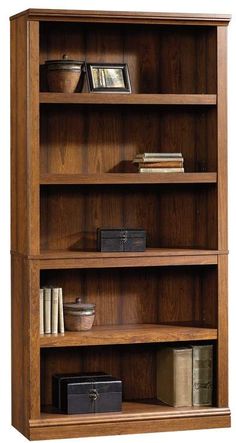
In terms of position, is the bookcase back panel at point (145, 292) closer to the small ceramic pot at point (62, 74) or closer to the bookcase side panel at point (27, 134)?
the bookcase side panel at point (27, 134)

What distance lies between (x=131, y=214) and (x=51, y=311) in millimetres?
798

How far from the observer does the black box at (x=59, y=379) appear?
6422 millimetres

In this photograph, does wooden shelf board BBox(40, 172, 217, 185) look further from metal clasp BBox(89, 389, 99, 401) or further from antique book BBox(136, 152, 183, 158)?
metal clasp BBox(89, 389, 99, 401)

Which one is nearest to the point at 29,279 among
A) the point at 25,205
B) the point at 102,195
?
the point at 25,205

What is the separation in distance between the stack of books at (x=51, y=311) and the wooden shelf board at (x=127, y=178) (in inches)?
23.3

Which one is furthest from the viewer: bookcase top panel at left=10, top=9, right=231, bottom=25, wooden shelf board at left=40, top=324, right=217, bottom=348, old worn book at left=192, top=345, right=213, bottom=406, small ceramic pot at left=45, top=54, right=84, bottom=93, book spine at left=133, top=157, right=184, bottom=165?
old worn book at left=192, top=345, right=213, bottom=406

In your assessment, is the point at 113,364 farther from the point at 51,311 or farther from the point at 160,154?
the point at 160,154

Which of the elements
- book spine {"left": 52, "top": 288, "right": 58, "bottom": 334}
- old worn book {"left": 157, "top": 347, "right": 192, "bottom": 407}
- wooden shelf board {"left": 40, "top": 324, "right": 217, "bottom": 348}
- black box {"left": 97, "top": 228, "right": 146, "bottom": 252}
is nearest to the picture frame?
black box {"left": 97, "top": 228, "right": 146, "bottom": 252}

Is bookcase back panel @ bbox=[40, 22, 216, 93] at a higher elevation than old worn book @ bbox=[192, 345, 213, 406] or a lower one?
higher

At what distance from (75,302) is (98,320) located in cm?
19

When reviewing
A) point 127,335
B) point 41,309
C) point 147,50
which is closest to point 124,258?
point 127,335

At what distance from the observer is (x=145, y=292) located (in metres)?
6.83

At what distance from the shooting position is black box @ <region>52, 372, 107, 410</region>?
21.1 ft

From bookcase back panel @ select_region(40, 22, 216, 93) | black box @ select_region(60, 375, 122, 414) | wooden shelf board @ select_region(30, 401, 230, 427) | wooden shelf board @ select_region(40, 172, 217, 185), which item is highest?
bookcase back panel @ select_region(40, 22, 216, 93)
